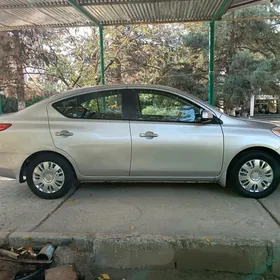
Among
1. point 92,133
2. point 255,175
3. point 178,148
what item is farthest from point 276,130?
point 92,133

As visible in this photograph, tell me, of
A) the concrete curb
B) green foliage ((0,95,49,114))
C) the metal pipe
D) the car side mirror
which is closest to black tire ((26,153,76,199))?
the concrete curb

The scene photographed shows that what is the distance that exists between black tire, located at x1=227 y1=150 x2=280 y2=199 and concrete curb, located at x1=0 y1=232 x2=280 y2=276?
130cm

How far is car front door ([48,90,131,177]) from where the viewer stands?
4.32 m

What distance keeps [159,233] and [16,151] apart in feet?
8.07

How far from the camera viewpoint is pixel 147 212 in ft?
13.1

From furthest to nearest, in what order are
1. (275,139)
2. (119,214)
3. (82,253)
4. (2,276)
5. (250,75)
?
(250,75) < (275,139) < (119,214) < (82,253) < (2,276)

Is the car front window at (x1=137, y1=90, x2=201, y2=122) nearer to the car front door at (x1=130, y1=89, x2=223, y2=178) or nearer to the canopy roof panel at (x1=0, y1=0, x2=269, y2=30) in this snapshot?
the car front door at (x1=130, y1=89, x2=223, y2=178)

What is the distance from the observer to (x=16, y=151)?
4.36 m

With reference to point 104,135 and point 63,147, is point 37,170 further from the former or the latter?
point 104,135

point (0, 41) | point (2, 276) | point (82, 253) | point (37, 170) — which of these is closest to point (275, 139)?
point (82, 253)

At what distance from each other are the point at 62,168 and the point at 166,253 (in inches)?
81.7

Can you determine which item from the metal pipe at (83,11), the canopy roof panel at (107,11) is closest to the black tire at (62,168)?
the metal pipe at (83,11)

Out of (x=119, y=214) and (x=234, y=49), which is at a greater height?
(x=234, y=49)

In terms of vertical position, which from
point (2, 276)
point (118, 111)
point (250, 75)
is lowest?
point (2, 276)
